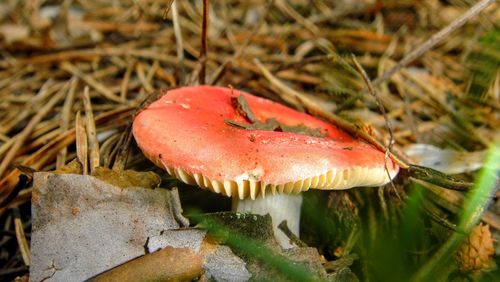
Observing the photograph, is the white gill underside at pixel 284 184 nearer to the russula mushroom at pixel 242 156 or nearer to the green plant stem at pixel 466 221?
the russula mushroom at pixel 242 156

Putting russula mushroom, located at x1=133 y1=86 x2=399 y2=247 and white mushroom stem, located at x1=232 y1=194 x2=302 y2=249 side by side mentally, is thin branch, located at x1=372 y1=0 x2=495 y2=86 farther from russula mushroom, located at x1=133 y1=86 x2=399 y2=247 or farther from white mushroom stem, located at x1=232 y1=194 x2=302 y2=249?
white mushroom stem, located at x1=232 y1=194 x2=302 y2=249

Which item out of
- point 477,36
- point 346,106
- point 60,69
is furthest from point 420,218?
point 60,69

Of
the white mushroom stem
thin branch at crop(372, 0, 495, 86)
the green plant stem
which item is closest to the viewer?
the green plant stem

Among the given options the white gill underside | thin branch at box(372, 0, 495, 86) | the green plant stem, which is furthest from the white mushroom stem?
thin branch at box(372, 0, 495, 86)

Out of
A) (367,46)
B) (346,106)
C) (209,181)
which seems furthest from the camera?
(367,46)

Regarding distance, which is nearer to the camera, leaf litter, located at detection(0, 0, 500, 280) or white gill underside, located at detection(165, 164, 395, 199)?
white gill underside, located at detection(165, 164, 395, 199)

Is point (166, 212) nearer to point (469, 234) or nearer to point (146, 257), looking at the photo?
point (146, 257)

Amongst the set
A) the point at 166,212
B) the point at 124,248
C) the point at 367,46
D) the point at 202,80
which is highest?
the point at 367,46

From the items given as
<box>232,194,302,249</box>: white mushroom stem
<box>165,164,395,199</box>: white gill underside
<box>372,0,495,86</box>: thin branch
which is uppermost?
<box>372,0,495,86</box>: thin branch

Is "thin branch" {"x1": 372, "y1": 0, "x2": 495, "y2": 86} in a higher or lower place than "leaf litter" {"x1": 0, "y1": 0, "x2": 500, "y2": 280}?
higher
